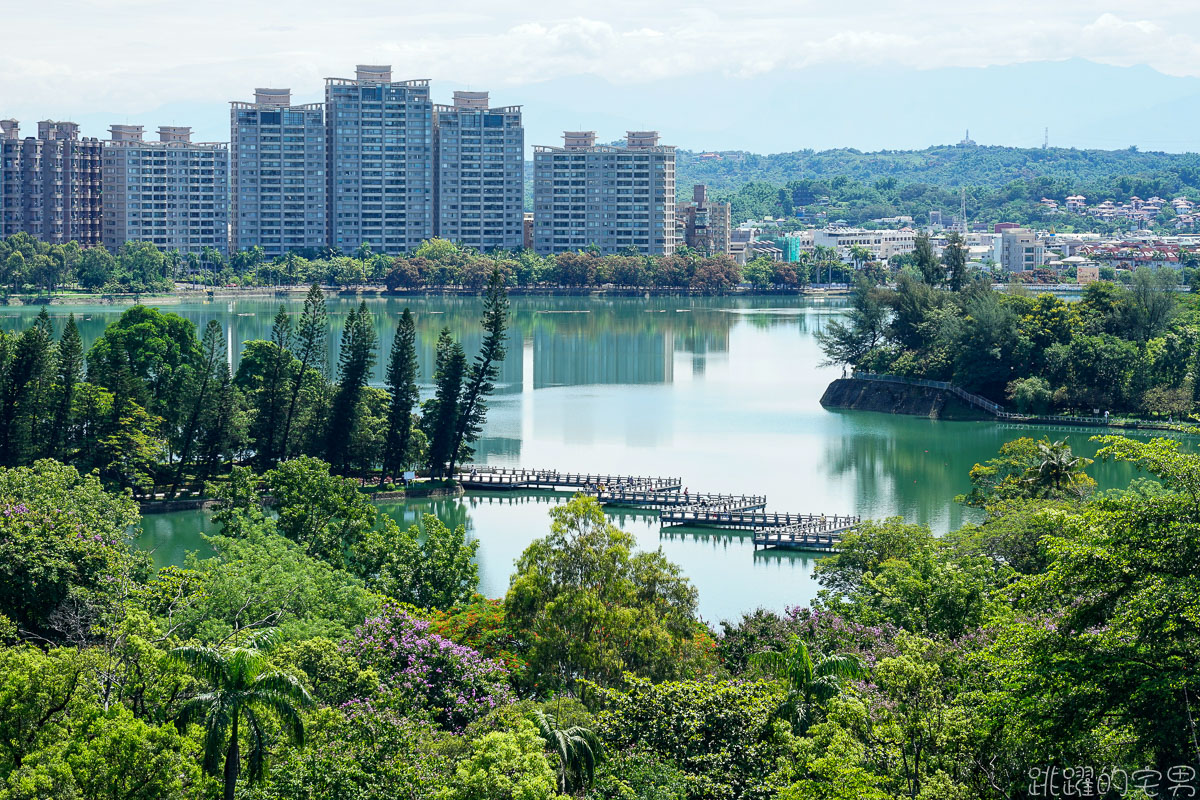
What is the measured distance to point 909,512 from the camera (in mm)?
43781

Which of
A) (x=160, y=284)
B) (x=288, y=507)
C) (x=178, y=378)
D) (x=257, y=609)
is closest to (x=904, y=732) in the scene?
(x=257, y=609)

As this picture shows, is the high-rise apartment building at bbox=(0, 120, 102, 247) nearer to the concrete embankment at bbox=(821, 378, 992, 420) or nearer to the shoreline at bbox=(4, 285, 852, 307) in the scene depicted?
the shoreline at bbox=(4, 285, 852, 307)

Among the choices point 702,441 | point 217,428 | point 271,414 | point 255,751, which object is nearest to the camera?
point 255,751

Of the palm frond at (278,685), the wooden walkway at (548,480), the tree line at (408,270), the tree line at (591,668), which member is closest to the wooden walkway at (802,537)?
the wooden walkway at (548,480)

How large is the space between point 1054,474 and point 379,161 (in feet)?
435

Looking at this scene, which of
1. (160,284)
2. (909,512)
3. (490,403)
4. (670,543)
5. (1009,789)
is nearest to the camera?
(1009,789)

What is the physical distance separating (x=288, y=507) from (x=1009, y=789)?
2163 centimetres

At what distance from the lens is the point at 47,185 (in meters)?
158

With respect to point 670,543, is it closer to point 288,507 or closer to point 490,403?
point 288,507

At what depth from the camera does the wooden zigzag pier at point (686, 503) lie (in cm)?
4028

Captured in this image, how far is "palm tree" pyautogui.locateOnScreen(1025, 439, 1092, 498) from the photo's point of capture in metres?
35.7

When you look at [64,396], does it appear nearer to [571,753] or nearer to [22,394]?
[22,394]

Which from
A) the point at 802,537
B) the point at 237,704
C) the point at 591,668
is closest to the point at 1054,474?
the point at 802,537

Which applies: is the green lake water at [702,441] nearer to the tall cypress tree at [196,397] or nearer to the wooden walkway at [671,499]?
the wooden walkway at [671,499]
